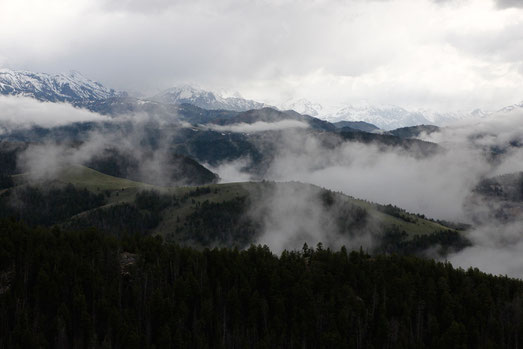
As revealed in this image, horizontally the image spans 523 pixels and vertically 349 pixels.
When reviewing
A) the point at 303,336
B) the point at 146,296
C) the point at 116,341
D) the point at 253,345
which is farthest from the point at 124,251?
the point at 303,336

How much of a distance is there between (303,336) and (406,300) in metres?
52.3

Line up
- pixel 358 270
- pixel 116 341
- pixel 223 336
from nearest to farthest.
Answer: pixel 116 341 → pixel 223 336 → pixel 358 270

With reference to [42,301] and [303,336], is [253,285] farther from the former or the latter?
[42,301]

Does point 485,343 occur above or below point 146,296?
below

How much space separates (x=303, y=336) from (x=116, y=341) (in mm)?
65018

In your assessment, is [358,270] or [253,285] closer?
[253,285]

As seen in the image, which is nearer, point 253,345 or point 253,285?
point 253,345

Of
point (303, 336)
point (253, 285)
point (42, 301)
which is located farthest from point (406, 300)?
point (42, 301)

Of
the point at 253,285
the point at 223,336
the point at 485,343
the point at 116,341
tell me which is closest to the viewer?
the point at 116,341

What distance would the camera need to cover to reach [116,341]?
144000 millimetres

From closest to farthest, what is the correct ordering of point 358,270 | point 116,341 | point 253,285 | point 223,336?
point 116,341
point 223,336
point 253,285
point 358,270

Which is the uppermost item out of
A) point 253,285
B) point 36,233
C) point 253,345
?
point 36,233

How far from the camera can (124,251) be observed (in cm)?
19150

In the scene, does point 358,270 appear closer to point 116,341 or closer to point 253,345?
point 253,345
